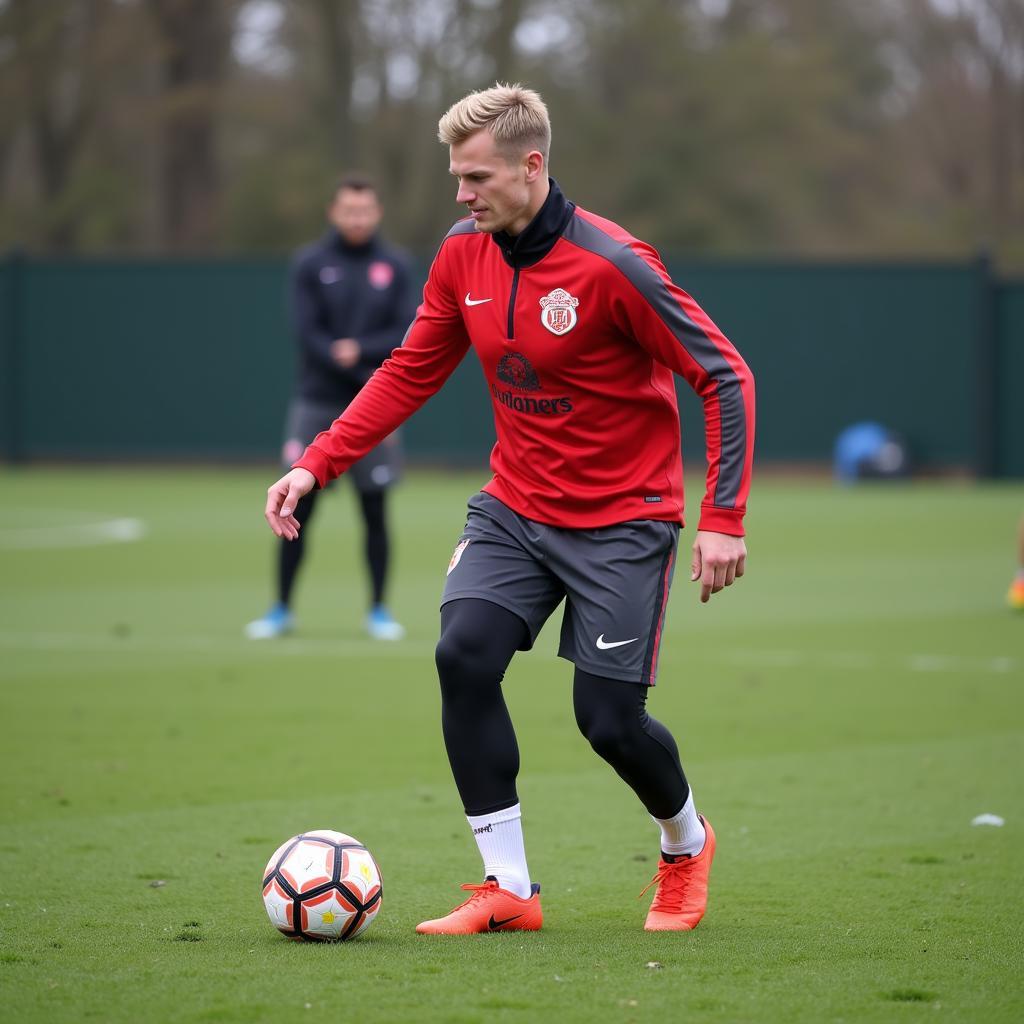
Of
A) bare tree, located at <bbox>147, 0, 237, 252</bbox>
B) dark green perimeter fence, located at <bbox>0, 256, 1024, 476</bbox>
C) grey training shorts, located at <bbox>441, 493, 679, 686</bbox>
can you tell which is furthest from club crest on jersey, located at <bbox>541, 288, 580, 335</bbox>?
bare tree, located at <bbox>147, 0, 237, 252</bbox>

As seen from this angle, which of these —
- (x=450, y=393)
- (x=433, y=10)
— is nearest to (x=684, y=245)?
(x=433, y=10)

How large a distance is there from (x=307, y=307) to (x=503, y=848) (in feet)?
21.5

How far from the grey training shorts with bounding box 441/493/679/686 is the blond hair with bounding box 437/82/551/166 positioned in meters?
1.01

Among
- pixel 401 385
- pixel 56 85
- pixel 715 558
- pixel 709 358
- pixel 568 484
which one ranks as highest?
pixel 56 85

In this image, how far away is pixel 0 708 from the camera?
855cm

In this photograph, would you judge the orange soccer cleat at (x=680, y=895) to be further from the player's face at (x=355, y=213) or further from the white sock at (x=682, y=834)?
the player's face at (x=355, y=213)

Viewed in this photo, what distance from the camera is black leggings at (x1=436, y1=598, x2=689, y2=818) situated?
15.7ft

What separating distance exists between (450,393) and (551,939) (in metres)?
20.8

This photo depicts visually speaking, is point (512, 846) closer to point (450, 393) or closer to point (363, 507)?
point (363, 507)

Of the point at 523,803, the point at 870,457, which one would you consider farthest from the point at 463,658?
the point at 870,457

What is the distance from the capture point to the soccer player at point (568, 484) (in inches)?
186

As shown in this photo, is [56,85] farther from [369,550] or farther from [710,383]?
[710,383]

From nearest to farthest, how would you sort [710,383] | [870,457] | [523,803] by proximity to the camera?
[710,383] < [523,803] < [870,457]

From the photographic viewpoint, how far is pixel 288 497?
16.2 ft
